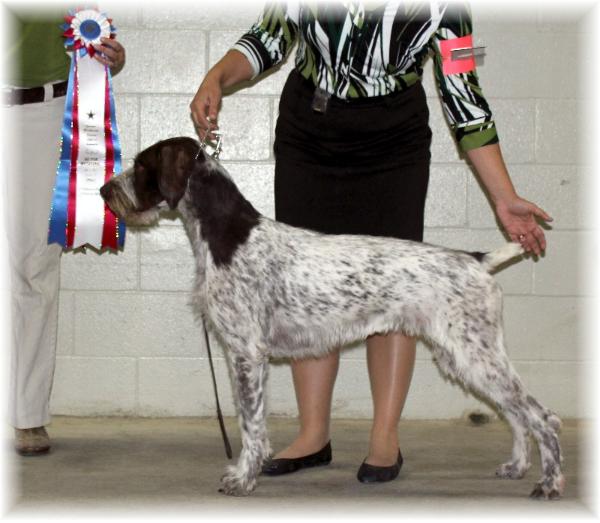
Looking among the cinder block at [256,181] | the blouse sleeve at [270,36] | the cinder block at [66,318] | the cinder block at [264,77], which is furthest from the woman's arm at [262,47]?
the cinder block at [66,318]

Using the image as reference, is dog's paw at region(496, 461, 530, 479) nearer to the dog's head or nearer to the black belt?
the dog's head

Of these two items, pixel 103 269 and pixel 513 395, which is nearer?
pixel 513 395

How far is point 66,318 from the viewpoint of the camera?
5.35 m

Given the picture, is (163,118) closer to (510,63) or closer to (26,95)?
(26,95)

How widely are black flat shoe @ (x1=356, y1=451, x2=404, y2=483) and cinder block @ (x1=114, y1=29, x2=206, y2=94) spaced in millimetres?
2332

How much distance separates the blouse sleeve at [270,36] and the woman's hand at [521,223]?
1.15 m

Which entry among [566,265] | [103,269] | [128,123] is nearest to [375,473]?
[566,265]

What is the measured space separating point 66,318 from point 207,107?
6.53 feet

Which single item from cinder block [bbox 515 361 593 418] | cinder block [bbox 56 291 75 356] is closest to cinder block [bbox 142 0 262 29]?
cinder block [bbox 56 291 75 356]

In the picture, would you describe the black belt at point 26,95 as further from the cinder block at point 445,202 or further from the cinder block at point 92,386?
the cinder block at point 445,202

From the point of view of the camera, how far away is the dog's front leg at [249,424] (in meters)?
3.77

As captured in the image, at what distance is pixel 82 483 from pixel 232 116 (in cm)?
223

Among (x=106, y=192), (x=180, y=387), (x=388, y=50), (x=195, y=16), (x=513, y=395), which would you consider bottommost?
(x=180, y=387)

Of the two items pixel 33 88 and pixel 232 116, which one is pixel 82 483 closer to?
pixel 33 88
